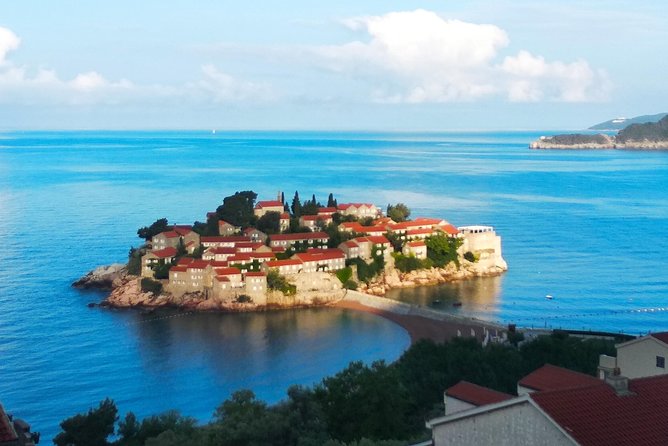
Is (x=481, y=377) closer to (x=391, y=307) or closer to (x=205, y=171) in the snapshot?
(x=391, y=307)

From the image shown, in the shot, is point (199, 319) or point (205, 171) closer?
point (199, 319)

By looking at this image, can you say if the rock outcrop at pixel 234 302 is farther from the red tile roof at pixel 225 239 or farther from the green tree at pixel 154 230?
the green tree at pixel 154 230

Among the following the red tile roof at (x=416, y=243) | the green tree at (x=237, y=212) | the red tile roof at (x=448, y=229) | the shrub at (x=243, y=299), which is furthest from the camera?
the red tile roof at (x=448, y=229)

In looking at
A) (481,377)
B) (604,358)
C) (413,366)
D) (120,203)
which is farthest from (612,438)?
(120,203)

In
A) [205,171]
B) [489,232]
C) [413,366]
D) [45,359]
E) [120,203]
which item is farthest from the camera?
[205,171]

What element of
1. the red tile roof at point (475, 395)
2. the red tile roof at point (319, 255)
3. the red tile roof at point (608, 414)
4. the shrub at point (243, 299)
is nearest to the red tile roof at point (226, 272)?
the shrub at point (243, 299)
